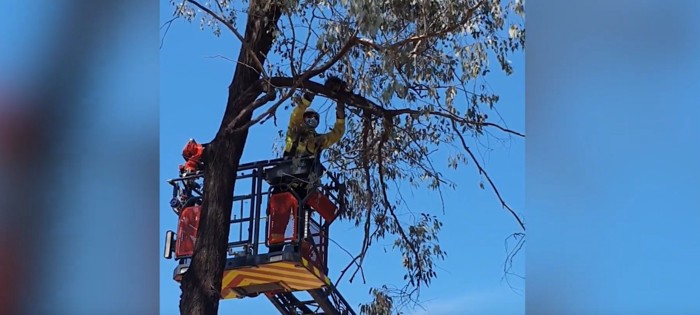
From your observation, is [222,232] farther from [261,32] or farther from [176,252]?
[261,32]

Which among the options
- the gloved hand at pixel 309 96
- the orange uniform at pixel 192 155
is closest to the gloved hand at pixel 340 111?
the gloved hand at pixel 309 96

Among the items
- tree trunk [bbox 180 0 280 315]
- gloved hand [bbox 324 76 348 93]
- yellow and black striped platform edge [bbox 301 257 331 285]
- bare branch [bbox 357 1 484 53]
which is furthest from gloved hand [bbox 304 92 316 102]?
yellow and black striped platform edge [bbox 301 257 331 285]

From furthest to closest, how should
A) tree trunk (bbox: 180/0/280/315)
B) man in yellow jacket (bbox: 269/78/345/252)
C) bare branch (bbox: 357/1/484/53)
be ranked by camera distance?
man in yellow jacket (bbox: 269/78/345/252) < bare branch (bbox: 357/1/484/53) < tree trunk (bbox: 180/0/280/315)

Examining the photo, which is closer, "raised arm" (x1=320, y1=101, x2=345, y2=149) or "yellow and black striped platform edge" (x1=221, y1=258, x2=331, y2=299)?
"yellow and black striped platform edge" (x1=221, y1=258, x2=331, y2=299)

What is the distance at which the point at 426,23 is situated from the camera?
28.0 ft

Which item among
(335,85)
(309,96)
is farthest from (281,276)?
(335,85)

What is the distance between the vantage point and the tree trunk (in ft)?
24.2

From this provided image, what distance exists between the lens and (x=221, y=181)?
7.86 meters

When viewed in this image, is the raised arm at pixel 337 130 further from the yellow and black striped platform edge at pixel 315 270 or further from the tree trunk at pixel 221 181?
the yellow and black striped platform edge at pixel 315 270

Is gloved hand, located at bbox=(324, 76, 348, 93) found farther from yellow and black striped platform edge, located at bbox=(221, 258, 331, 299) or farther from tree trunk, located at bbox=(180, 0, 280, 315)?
yellow and black striped platform edge, located at bbox=(221, 258, 331, 299)

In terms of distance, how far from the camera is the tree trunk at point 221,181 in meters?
7.37

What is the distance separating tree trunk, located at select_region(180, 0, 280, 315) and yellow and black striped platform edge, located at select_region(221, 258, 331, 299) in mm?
909
